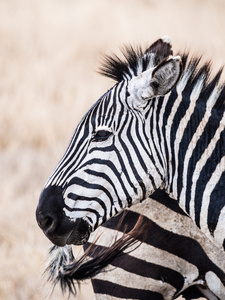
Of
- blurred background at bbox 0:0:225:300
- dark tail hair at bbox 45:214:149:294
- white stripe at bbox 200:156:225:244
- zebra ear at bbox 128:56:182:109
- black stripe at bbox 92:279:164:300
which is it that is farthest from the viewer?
blurred background at bbox 0:0:225:300

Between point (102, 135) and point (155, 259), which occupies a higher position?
point (102, 135)

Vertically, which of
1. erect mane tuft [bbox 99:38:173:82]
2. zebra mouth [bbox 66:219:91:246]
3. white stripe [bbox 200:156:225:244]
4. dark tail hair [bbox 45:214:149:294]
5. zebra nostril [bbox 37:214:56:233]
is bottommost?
white stripe [bbox 200:156:225:244]

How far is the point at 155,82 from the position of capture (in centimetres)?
296

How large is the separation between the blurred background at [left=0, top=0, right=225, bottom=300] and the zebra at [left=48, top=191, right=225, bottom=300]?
1698 millimetres

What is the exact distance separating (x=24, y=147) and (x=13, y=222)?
292 centimetres

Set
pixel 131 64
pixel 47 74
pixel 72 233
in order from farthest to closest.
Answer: pixel 47 74, pixel 131 64, pixel 72 233

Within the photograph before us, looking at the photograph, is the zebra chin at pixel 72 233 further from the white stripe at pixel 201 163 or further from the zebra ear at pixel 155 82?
the zebra ear at pixel 155 82

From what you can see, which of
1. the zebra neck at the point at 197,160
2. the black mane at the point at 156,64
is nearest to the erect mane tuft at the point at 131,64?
the black mane at the point at 156,64

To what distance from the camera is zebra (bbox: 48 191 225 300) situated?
3383mm

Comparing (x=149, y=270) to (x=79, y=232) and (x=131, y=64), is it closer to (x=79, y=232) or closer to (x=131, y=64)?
(x=79, y=232)

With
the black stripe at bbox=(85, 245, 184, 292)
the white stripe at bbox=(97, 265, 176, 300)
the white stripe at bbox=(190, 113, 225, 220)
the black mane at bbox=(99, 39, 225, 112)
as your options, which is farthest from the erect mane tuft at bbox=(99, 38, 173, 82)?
the white stripe at bbox=(97, 265, 176, 300)

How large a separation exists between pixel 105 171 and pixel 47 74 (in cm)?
931

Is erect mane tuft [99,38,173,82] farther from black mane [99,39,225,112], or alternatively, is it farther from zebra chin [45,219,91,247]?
zebra chin [45,219,91,247]

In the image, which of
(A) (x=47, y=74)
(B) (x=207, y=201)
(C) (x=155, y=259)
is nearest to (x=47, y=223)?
(C) (x=155, y=259)
